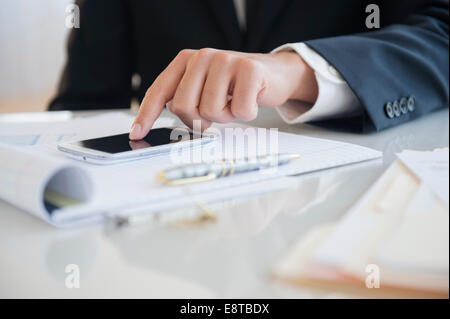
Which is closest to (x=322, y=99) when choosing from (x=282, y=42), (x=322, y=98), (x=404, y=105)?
(x=322, y=98)

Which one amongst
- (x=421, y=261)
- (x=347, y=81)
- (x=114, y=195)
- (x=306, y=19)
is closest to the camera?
(x=421, y=261)

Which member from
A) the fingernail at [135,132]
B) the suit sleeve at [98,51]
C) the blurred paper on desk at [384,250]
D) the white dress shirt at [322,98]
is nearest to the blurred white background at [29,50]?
the suit sleeve at [98,51]

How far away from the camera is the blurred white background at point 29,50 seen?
8.88 ft

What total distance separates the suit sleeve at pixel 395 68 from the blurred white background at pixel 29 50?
7.37 feet

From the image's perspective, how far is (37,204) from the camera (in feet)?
1.08

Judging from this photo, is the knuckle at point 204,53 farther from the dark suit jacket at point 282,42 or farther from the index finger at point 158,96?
the dark suit jacket at point 282,42

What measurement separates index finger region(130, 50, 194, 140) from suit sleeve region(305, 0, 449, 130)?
20 cm

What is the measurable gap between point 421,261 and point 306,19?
94cm

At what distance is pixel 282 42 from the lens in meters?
1.11

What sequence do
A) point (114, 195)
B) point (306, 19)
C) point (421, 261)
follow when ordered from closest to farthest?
1. point (421, 261)
2. point (114, 195)
3. point (306, 19)

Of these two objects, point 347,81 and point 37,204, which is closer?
point 37,204

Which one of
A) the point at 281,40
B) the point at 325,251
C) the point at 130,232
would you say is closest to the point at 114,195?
the point at 130,232

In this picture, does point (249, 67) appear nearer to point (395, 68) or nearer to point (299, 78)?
point (299, 78)
